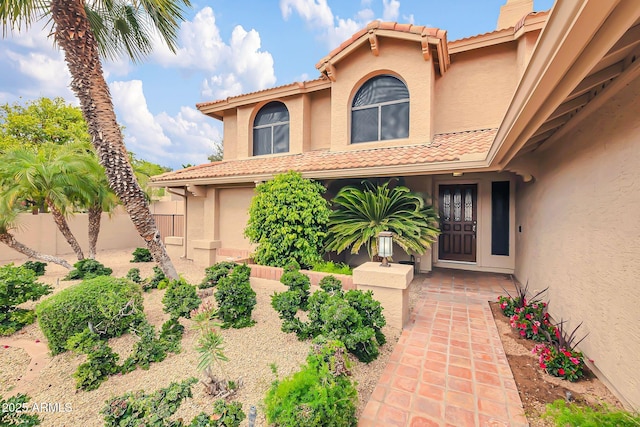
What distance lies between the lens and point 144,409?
195cm

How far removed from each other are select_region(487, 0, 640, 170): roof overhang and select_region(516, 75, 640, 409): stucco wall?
0.72ft

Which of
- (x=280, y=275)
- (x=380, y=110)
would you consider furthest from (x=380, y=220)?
(x=380, y=110)

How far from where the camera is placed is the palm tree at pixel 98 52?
5.42 meters

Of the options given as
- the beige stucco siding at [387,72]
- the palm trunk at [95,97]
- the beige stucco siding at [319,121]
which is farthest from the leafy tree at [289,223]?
the beige stucco siding at [319,121]

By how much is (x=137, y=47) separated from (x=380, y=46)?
23.2ft

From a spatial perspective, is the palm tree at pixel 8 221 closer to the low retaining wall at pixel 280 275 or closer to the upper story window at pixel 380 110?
the low retaining wall at pixel 280 275

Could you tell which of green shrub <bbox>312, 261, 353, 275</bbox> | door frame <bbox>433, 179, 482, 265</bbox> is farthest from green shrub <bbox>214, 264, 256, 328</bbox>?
door frame <bbox>433, 179, 482, 265</bbox>

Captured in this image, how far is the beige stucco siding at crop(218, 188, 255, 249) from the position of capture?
8.80 metres

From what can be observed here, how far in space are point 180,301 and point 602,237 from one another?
565 centimetres

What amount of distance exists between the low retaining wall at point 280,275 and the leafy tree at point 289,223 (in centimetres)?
24

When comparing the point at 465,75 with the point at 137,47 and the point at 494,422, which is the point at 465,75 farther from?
the point at 137,47

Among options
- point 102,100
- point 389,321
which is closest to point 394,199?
point 389,321

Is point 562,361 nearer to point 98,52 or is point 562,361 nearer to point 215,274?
point 215,274

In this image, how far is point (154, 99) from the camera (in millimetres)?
19125
